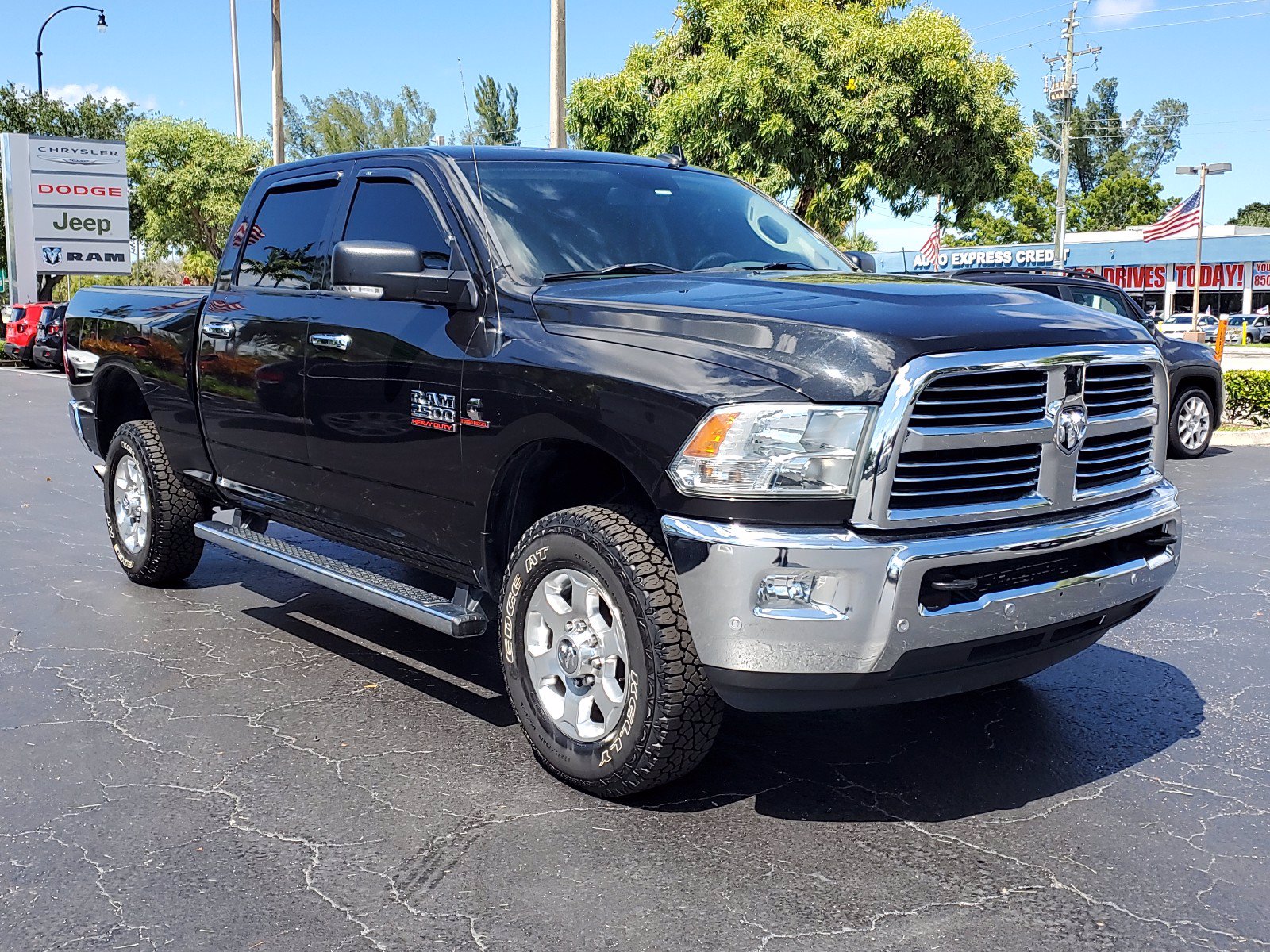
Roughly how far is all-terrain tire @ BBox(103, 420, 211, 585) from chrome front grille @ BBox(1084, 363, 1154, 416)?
447cm

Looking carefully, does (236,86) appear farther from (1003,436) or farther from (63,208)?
(1003,436)

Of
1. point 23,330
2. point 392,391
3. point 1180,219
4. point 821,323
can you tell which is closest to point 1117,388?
point 821,323

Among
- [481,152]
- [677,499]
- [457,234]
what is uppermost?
[481,152]

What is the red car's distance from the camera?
29109mm

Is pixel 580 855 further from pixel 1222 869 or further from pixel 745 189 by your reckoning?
pixel 745 189

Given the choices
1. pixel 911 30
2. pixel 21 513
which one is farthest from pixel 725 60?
pixel 21 513

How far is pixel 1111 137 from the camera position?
311ft

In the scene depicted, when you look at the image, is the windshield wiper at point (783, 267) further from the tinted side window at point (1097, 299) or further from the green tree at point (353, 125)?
the green tree at point (353, 125)

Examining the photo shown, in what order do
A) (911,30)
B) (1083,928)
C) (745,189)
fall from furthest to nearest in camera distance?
(911,30)
(745,189)
(1083,928)

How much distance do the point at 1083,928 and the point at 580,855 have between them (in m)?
1.35

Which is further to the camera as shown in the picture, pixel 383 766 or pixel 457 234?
pixel 457 234

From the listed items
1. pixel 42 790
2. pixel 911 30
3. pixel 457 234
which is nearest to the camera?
pixel 42 790

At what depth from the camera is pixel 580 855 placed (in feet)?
11.7

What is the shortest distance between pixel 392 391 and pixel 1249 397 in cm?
1302
